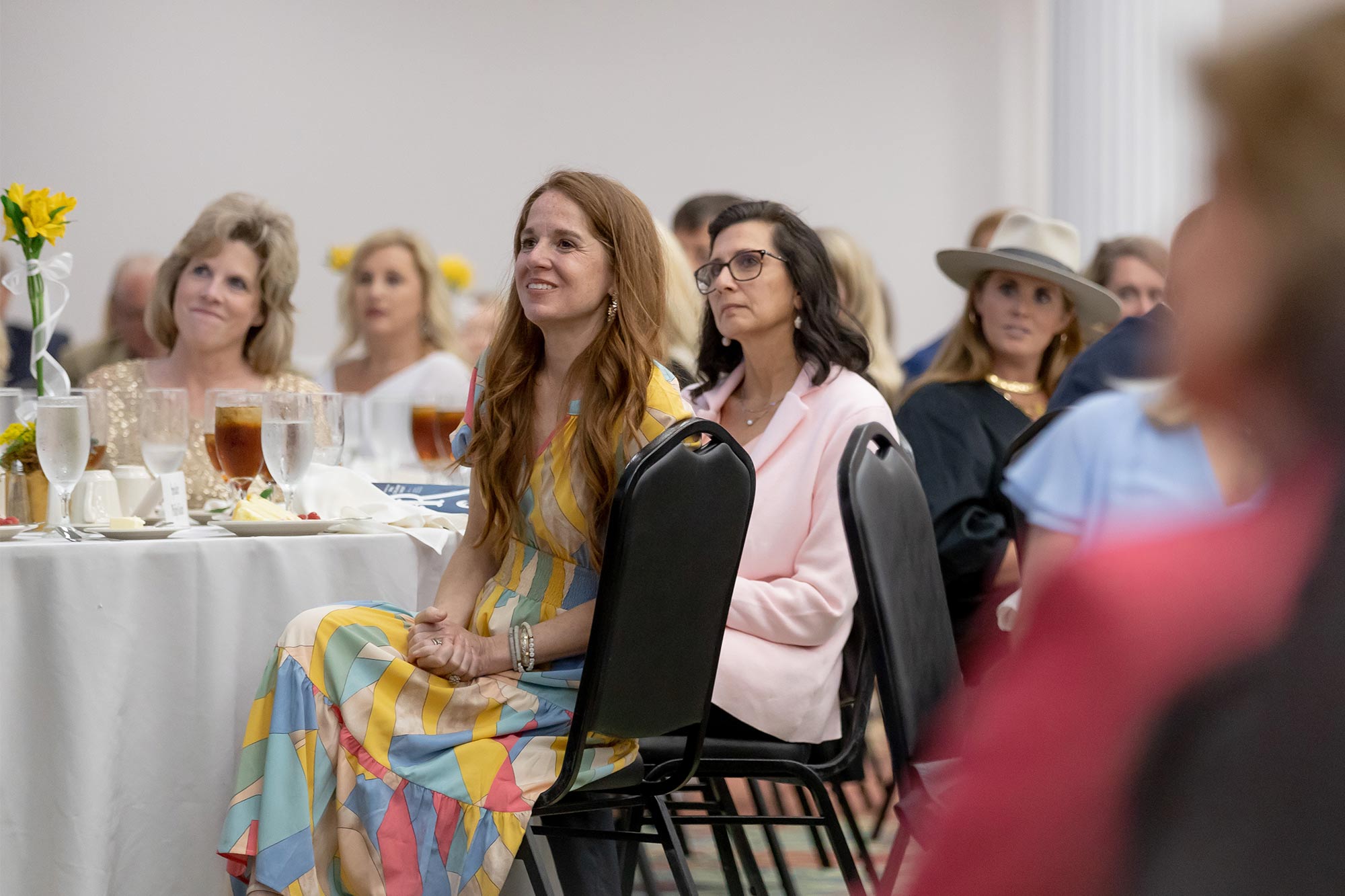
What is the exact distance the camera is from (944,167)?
8.50 m

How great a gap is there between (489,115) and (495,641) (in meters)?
6.39

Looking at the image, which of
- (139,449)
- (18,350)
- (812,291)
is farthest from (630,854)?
(18,350)

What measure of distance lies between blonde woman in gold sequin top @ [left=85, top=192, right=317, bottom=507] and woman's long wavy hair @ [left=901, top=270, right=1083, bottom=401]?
1525mm

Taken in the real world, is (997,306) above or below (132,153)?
below

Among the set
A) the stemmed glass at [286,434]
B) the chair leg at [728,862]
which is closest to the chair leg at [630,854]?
the chair leg at [728,862]

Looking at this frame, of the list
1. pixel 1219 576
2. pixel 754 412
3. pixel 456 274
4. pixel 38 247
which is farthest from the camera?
pixel 456 274

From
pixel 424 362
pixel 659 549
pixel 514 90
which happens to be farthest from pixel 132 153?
pixel 659 549

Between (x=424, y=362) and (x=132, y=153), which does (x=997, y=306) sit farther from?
(x=132, y=153)

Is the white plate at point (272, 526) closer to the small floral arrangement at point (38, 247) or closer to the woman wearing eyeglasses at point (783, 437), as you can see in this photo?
the small floral arrangement at point (38, 247)

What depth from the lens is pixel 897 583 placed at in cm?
182

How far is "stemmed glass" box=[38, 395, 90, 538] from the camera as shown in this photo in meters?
1.93

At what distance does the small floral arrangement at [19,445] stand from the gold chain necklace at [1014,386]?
2159 millimetres

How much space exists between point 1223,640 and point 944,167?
8414 millimetres

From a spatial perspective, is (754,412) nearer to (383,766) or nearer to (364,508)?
(364,508)
